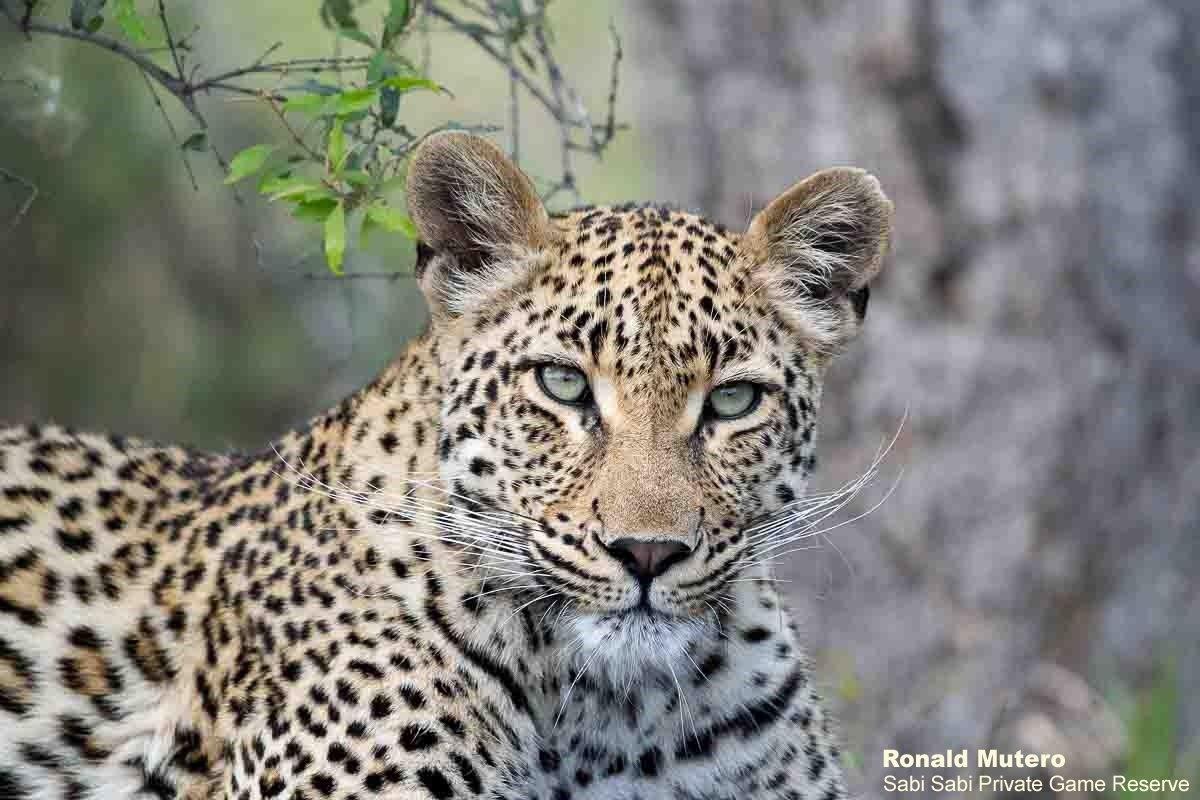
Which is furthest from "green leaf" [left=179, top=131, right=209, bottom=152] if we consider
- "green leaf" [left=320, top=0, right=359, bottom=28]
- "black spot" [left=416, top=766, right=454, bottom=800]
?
"black spot" [left=416, top=766, right=454, bottom=800]

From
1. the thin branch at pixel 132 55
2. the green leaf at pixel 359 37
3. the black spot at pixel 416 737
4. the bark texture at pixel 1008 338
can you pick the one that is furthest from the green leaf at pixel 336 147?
the bark texture at pixel 1008 338

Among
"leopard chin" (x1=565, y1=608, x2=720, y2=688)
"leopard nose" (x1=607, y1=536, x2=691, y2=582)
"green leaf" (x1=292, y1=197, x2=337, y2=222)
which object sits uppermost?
"green leaf" (x1=292, y1=197, x2=337, y2=222)

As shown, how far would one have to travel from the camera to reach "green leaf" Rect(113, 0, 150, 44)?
6.25 metres

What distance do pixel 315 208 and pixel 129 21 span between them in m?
0.83

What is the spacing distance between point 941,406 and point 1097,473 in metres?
1.00

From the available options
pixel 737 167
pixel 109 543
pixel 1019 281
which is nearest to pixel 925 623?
pixel 1019 281

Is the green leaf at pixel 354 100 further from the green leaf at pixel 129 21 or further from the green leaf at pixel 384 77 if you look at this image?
the green leaf at pixel 129 21

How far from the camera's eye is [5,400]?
1423cm

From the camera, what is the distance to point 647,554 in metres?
5.62

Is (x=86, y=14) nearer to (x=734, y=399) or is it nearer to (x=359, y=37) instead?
(x=359, y=37)

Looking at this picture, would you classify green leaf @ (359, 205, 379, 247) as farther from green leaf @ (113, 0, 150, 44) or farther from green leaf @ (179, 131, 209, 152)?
green leaf @ (113, 0, 150, 44)

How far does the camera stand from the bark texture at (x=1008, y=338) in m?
11.4

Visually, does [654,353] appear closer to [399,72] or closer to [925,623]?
[399,72]

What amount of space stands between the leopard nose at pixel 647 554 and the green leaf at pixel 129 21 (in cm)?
226
